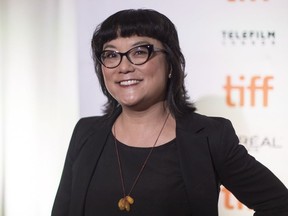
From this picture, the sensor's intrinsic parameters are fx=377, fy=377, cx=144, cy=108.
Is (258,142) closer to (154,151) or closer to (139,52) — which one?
(154,151)

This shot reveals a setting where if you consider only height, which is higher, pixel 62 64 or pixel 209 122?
pixel 62 64

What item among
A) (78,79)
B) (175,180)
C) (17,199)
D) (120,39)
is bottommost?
(17,199)

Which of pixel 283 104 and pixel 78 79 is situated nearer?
pixel 283 104

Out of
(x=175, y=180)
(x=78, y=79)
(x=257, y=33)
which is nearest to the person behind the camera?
(x=175, y=180)

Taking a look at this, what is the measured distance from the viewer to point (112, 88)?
1.04 m

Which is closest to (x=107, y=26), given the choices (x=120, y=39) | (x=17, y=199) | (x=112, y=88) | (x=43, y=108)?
(x=120, y=39)

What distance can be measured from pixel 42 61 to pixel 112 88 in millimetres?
658

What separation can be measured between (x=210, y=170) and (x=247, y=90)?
54 cm

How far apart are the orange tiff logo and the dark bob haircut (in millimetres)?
382

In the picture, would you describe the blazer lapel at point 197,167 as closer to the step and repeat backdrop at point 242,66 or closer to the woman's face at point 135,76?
the woman's face at point 135,76

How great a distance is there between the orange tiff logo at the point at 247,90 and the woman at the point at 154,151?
0.40 meters

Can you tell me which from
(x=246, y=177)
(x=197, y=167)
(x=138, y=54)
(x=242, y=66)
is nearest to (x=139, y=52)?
(x=138, y=54)

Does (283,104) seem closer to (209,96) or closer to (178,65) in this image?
(209,96)

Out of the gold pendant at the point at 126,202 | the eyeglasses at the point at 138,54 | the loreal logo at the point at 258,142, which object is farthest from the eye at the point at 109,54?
the loreal logo at the point at 258,142
